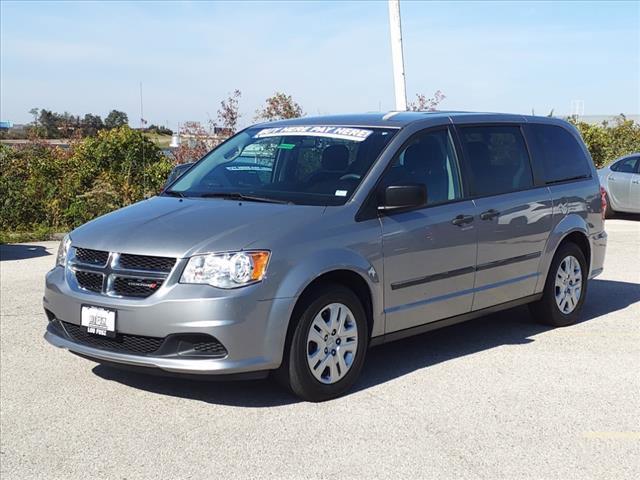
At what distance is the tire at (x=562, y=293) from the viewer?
24.9ft

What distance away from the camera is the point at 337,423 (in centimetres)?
519

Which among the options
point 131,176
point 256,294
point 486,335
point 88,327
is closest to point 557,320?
point 486,335

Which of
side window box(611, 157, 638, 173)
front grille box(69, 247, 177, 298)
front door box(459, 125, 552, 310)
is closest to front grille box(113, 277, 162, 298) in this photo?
front grille box(69, 247, 177, 298)

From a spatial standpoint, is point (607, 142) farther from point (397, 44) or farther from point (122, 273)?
point (122, 273)

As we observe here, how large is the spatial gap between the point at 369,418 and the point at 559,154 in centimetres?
361

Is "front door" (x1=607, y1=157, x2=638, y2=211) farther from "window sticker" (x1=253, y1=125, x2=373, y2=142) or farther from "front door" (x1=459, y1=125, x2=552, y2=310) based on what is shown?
"window sticker" (x1=253, y1=125, x2=373, y2=142)

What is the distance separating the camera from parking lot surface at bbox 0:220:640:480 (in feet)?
15.0

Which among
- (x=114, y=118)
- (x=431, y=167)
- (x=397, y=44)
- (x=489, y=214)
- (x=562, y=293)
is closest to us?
(x=431, y=167)

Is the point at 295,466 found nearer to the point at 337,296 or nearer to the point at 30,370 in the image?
the point at 337,296

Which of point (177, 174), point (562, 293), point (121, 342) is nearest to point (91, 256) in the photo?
point (121, 342)

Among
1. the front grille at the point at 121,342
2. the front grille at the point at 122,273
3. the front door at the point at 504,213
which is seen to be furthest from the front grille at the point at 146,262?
the front door at the point at 504,213

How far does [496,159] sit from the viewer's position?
23.3 feet

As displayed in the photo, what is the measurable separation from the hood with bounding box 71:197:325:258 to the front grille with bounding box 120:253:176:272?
3cm

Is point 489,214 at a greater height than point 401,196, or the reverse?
point 401,196
